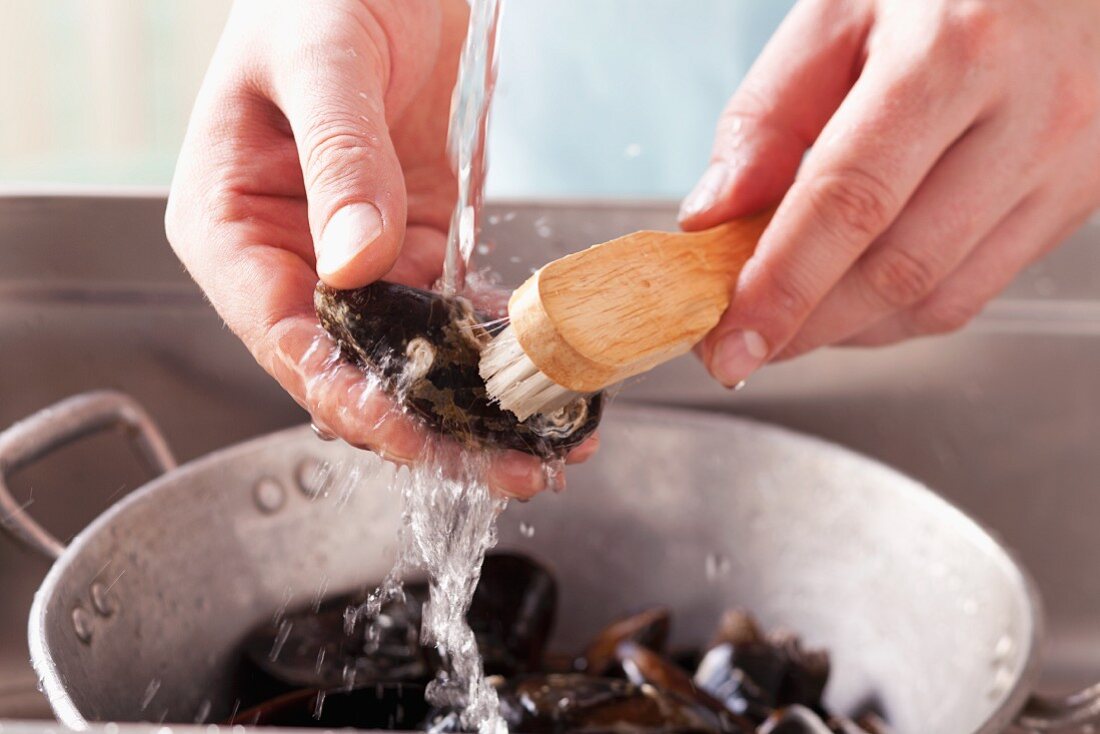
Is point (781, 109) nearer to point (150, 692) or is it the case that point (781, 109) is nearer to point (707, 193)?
point (707, 193)

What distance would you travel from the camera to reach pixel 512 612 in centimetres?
72

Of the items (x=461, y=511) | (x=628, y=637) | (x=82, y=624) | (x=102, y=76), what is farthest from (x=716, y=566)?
(x=102, y=76)

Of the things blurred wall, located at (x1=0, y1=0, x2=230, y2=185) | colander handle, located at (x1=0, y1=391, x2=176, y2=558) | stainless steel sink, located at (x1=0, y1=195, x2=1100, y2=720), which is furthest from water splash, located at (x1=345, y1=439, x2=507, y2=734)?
blurred wall, located at (x1=0, y1=0, x2=230, y2=185)

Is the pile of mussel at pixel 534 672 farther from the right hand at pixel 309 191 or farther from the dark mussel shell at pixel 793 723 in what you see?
the right hand at pixel 309 191

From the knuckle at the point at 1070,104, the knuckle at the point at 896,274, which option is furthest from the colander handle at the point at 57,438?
the knuckle at the point at 1070,104

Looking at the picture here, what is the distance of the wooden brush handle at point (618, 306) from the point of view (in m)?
0.43

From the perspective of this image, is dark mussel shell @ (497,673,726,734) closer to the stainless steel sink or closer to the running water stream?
the running water stream

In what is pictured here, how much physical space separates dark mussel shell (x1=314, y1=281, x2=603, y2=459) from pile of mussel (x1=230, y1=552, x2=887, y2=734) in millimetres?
192

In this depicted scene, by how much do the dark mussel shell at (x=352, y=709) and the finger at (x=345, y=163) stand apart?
0.90 ft

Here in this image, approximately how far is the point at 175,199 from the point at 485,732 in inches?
13.2

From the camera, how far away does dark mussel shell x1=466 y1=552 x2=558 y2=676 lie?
2.32 feet

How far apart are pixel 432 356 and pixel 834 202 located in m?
0.26

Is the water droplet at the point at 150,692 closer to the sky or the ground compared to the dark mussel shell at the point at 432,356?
closer to the ground

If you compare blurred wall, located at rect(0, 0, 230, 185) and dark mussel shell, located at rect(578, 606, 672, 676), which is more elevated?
dark mussel shell, located at rect(578, 606, 672, 676)
